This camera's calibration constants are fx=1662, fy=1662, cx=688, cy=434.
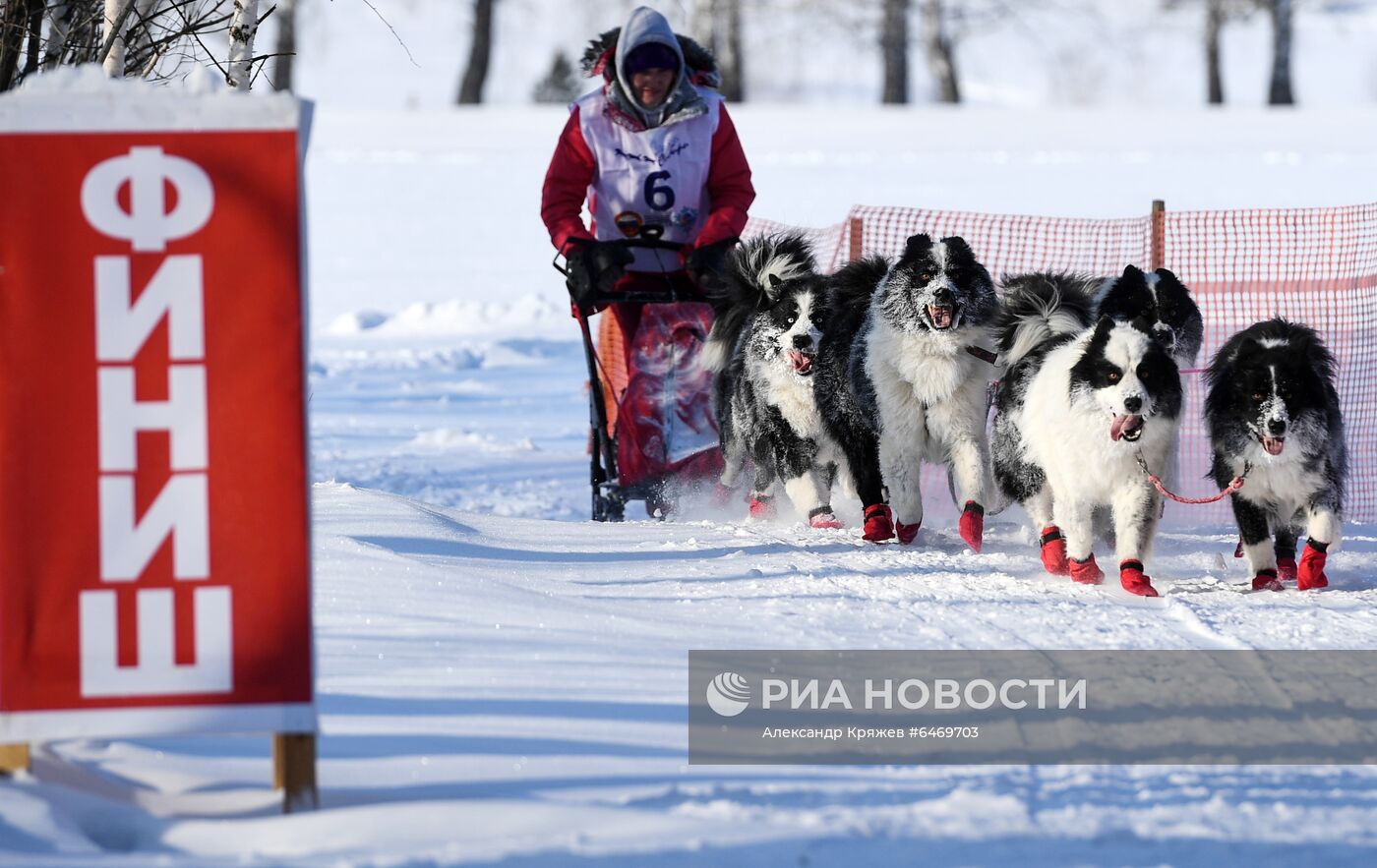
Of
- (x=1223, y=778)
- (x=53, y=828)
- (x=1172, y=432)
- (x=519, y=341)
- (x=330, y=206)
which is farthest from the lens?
(x=330, y=206)

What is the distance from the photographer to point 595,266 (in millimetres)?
7078

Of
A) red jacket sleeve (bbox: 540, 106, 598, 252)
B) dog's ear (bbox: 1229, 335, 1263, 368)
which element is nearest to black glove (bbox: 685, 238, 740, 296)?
Result: red jacket sleeve (bbox: 540, 106, 598, 252)

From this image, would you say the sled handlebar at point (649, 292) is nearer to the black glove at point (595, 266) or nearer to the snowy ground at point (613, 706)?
the black glove at point (595, 266)

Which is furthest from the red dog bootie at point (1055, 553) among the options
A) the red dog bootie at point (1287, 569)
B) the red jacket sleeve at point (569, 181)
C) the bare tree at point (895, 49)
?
the bare tree at point (895, 49)

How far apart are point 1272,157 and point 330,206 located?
13064mm

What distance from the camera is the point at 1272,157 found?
2314 cm

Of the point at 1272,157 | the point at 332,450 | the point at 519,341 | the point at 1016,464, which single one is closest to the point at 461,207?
the point at 519,341

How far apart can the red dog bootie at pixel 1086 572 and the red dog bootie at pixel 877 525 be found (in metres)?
1.02

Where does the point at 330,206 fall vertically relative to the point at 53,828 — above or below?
above

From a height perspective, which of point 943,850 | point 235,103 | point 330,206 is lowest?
point 943,850

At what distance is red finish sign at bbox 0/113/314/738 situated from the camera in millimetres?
2992

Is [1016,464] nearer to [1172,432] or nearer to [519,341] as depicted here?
[1172,432]

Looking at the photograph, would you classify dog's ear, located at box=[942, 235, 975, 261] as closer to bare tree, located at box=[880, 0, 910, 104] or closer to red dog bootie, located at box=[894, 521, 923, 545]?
red dog bootie, located at box=[894, 521, 923, 545]

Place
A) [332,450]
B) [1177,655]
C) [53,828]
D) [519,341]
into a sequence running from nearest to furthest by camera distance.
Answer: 1. [53,828]
2. [1177,655]
3. [332,450]
4. [519,341]
